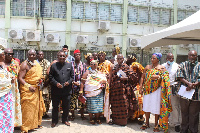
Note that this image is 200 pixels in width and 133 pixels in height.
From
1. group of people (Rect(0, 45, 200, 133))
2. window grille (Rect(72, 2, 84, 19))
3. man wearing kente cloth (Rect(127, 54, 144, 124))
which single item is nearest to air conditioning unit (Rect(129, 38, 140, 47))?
window grille (Rect(72, 2, 84, 19))

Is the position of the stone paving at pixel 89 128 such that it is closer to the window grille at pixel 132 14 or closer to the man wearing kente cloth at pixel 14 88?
the man wearing kente cloth at pixel 14 88

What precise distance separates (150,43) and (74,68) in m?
2.44

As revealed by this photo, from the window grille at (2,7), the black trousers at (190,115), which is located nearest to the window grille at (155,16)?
the window grille at (2,7)

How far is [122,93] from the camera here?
522 cm

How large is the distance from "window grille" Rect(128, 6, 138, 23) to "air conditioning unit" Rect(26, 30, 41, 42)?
6.86 metres

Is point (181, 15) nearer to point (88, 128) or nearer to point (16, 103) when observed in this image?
point (88, 128)

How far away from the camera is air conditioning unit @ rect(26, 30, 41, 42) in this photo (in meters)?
13.4

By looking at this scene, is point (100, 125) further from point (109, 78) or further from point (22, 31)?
point (22, 31)

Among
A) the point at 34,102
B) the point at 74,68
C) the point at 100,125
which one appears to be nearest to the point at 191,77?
the point at 100,125

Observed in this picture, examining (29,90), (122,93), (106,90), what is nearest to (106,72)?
(106,90)

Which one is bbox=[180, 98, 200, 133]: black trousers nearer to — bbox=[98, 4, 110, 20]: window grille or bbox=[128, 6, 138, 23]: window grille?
bbox=[98, 4, 110, 20]: window grille

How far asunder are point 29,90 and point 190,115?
12.1ft

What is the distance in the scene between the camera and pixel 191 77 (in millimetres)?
4426

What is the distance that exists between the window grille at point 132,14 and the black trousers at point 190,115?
38.4 feet
